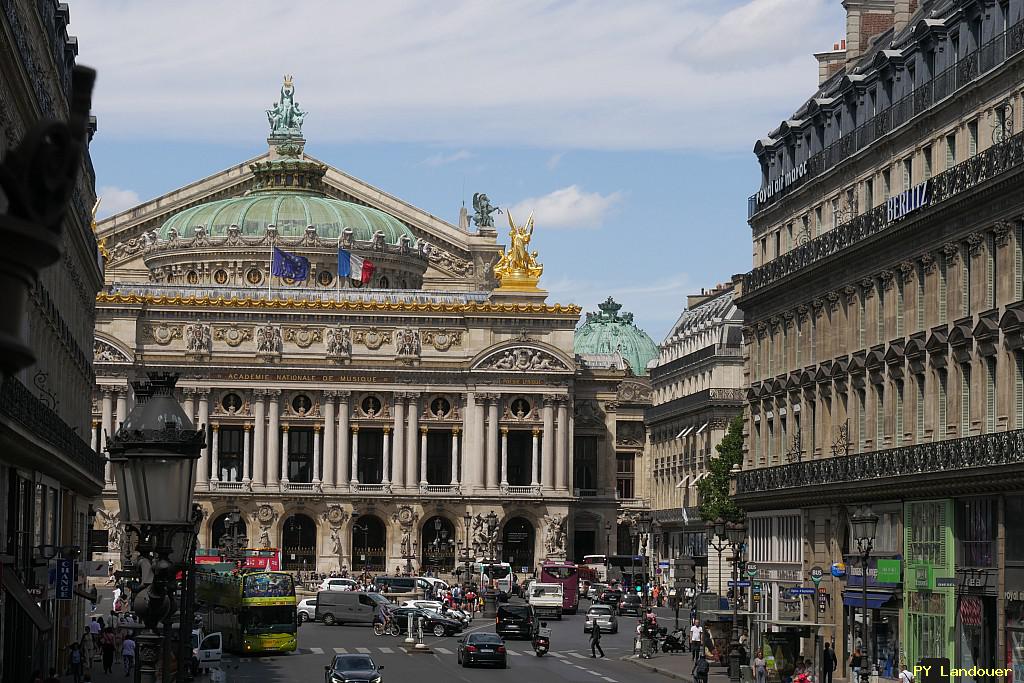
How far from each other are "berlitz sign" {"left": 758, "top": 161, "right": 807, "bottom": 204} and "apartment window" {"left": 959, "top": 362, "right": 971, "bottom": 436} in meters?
20.5

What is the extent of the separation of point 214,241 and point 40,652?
124 meters

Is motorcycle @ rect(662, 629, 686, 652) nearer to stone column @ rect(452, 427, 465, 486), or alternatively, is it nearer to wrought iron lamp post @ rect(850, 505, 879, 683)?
wrought iron lamp post @ rect(850, 505, 879, 683)

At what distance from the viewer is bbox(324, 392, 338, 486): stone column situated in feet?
518

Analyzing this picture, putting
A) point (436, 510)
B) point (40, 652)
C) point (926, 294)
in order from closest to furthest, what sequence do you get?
point (40, 652) → point (926, 294) → point (436, 510)

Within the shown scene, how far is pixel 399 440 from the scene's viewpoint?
15938cm

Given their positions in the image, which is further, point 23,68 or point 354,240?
point 354,240

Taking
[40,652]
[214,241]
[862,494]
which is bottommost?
[40,652]

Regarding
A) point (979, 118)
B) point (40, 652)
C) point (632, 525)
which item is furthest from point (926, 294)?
point (632, 525)

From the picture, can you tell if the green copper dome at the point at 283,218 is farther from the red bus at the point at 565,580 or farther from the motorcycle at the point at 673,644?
the motorcycle at the point at 673,644

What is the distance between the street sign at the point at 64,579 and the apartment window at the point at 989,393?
2512 centimetres

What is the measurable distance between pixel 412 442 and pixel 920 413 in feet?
337

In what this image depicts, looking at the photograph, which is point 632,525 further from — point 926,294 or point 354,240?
point 926,294

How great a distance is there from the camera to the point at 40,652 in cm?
5075

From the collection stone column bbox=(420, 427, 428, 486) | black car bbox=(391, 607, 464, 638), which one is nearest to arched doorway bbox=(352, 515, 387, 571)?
stone column bbox=(420, 427, 428, 486)
